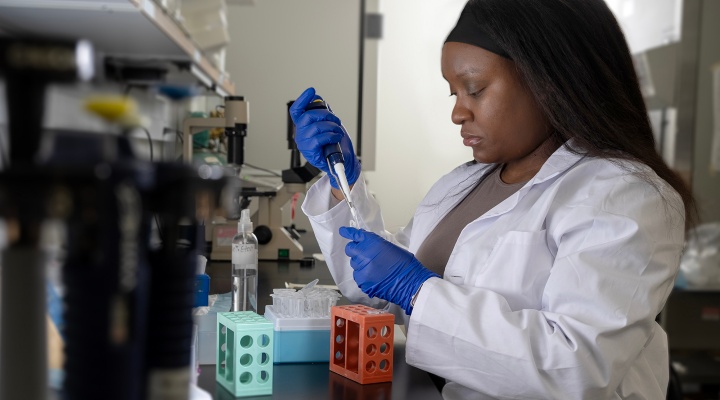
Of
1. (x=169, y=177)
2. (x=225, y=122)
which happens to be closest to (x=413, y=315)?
(x=169, y=177)

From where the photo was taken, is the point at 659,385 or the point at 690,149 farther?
the point at 690,149

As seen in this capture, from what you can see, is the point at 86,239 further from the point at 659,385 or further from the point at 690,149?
the point at 690,149

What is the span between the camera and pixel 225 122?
8.38 feet

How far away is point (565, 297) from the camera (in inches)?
48.3

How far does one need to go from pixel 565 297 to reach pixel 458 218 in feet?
1.66

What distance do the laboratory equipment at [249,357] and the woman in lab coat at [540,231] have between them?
29cm

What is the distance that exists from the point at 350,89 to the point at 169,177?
458 centimetres

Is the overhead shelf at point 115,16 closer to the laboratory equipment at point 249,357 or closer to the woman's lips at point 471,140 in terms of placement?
the laboratory equipment at point 249,357

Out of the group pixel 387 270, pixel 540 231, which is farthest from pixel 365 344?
pixel 540 231

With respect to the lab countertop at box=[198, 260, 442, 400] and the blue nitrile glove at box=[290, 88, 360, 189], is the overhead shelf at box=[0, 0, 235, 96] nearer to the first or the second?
the blue nitrile glove at box=[290, 88, 360, 189]

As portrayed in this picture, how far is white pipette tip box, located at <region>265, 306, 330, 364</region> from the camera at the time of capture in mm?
1234

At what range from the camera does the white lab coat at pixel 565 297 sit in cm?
→ 119

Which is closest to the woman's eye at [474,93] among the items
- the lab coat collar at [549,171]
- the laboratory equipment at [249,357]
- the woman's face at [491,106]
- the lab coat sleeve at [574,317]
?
the woman's face at [491,106]

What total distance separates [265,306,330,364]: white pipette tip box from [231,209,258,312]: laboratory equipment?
296 mm
